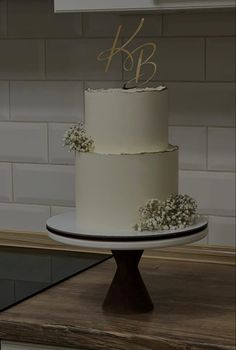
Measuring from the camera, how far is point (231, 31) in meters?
1.85

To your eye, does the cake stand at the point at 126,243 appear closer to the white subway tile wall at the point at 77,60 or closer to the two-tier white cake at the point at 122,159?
the two-tier white cake at the point at 122,159

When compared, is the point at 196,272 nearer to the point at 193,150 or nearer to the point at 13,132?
the point at 193,150

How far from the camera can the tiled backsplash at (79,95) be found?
6.18 feet

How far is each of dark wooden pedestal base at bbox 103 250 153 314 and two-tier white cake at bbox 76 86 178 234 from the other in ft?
0.29

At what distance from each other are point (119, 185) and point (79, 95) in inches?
23.0

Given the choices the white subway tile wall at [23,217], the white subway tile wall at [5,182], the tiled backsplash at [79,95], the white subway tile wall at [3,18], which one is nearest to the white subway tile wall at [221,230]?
the tiled backsplash at [79,95]

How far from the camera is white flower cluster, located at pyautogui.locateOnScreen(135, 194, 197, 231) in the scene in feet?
4.83

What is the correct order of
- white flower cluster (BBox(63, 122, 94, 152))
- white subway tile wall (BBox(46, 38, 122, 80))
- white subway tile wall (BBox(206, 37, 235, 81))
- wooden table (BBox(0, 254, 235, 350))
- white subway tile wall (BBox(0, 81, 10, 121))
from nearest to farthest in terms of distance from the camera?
wooden table (BBox(0, 254, 235, 350)) → white flower cluster (BBox(63, 122, 94, 152)) → white subway tile wall (BBox(206, 37, 235, 81)) → white subway tile wall (BBox(46, 38, 122, 80)) → white subway tile wall (BBox(0, 81, 10, 121))

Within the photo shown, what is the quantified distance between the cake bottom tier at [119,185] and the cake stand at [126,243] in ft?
0.10

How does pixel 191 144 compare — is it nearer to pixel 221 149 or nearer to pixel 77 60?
pixel 221 149

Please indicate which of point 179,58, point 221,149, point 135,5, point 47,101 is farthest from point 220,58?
point 47,101

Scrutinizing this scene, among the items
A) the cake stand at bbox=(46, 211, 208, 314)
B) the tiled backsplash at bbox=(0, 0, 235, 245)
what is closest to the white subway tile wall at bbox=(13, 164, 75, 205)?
the tiled backsplash at bbox=(0, 0, 235, 245)

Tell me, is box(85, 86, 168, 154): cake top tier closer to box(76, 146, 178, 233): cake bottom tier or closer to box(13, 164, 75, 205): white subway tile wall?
box(76, 146, 178, 233): cake bottom tier

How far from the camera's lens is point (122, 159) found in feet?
4.85
